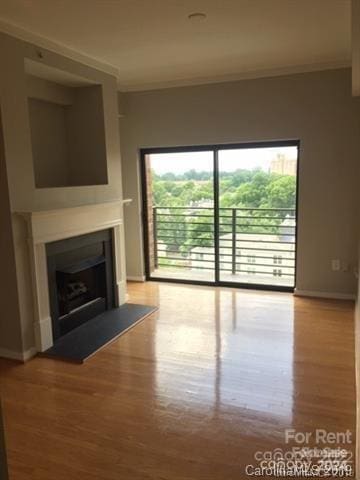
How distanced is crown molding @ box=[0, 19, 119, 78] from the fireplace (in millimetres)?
1670

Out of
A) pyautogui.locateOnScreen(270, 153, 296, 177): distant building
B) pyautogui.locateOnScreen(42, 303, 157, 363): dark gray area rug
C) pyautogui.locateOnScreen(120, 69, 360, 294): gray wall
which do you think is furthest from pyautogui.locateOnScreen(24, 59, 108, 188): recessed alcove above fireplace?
pyautogui.locateOnScreen(270, 153, 296, 177): distant building

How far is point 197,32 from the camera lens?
128 inches

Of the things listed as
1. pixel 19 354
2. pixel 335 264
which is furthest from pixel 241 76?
pixel 19 354

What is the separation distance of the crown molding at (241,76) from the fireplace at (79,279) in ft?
6.69

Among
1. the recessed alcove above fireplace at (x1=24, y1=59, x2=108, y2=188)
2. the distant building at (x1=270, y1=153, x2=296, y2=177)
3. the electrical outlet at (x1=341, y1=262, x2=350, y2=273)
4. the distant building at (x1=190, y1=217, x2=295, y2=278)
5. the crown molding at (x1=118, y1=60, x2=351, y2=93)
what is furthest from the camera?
the distant building at (x1=190, y1=217, x2=295, y2=278)

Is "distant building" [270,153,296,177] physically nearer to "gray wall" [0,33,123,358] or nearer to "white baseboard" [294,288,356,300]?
"white baseboard" [294,288,356,300]

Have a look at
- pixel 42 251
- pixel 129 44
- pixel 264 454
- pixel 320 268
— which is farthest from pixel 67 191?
pixel 320 268

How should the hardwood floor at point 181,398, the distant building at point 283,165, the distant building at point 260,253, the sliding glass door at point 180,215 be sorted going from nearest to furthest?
the hardwood floor at point 181,398 < the distant building at point 283,165 < the distant building at point 260,253 < the sliding glass door at point 180,215

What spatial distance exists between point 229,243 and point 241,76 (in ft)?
6.75

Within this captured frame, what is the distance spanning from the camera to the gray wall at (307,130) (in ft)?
14.4

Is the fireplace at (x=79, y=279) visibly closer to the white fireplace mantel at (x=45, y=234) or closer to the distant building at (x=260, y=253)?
the white fireplace mantel at (x=45, y=234)

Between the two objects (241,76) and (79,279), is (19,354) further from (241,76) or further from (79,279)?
(241,76)

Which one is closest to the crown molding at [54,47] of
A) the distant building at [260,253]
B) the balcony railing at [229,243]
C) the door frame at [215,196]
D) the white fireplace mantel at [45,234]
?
the door frame at [215,196]

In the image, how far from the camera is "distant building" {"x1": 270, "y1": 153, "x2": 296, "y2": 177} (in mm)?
4754
